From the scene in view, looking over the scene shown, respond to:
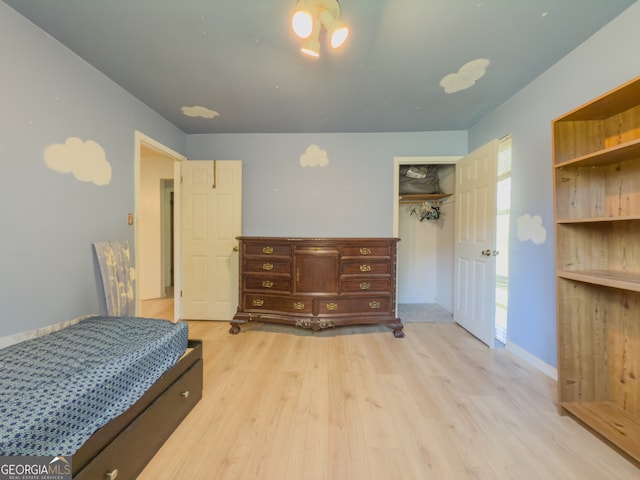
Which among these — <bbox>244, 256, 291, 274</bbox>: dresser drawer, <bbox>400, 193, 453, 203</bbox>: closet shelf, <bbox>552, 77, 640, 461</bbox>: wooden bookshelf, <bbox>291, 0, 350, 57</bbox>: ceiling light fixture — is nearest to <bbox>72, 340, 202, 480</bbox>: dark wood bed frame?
<bbox>244, 256, 291, 274</bbox>: dresser drawer

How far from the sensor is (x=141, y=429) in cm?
113

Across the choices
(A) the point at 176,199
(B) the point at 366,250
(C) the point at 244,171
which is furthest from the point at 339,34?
(A) the point at 176,199

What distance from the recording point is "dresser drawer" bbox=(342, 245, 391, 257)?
2.58 meters

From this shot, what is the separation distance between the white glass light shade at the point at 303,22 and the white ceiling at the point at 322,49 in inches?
9.5

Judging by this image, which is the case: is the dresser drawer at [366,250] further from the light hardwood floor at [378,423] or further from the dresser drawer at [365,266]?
the light hardwood floor at [378,423]

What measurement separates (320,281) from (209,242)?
158cm

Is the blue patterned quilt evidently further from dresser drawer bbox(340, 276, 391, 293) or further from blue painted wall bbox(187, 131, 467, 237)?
blue painted wall bbox(187, 131, 467, 237)

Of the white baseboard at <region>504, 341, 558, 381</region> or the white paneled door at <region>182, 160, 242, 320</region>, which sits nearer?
the white baseboard at <region>504, 341, 558, 381</region>

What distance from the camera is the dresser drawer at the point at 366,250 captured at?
2.58m

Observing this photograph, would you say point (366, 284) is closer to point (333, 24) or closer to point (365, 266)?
point (365, 266)

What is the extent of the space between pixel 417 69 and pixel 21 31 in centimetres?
256

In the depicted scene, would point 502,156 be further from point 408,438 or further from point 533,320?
point 408,438

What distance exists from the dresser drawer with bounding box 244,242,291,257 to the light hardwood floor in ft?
3.19

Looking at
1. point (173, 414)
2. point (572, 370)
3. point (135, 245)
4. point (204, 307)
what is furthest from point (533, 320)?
point (135, 245)
